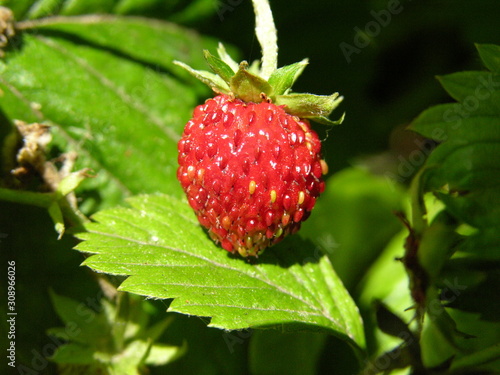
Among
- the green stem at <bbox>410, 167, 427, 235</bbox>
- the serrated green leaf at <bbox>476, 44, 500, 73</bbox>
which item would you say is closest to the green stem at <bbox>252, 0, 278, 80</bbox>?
the green stem at <bbox>410, 167, 427, 235</bbox>

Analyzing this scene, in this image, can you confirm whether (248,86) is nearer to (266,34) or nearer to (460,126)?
(266,34)

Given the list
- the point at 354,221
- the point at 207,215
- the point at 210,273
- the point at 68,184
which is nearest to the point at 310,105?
the point at 207,215

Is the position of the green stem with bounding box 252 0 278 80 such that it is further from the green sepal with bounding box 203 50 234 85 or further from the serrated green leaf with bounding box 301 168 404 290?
the serrated green leaf with bounding box 301 168 404 290

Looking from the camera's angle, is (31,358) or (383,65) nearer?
(31,358)

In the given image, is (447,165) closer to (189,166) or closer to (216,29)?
(189,166)

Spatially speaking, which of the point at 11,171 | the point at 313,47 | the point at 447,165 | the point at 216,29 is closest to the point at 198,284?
the point at 11,171
